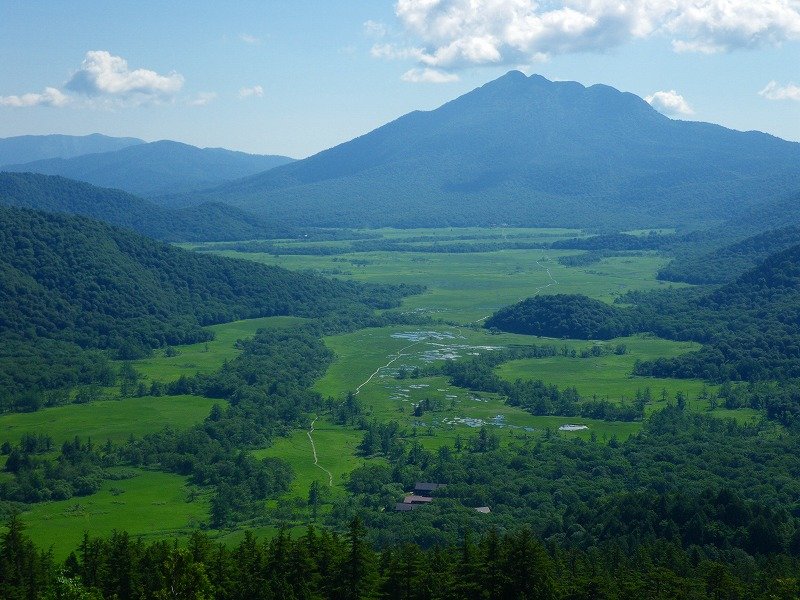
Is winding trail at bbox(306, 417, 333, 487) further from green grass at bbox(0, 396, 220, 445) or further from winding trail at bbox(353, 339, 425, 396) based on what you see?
winding trail at bbox(353, 339, 425, 396)

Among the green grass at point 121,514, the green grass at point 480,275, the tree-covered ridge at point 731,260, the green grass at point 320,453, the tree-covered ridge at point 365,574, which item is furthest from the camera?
the tree-covered ridge at point 731,260

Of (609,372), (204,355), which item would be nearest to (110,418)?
(204,355)

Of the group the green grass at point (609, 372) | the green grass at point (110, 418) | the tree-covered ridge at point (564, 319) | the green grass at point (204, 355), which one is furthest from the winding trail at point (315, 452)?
the tree-covered ridge at point (564, 319)

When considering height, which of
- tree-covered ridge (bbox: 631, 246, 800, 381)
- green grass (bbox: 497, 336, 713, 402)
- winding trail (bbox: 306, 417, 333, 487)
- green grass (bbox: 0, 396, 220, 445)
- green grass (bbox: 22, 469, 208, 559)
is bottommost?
green grass (bbox: 22, 469, 208, 559)

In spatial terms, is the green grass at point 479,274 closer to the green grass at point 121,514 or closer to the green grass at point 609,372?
the green grass at point 609,372

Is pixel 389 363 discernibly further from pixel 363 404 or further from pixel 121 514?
pixel 121 514

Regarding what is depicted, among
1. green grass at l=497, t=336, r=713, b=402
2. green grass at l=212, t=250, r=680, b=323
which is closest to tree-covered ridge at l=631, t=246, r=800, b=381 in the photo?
green grass at l=497, t=336, r=713, b=402

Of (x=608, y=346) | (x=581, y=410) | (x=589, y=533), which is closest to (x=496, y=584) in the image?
(x=589, y=533)
